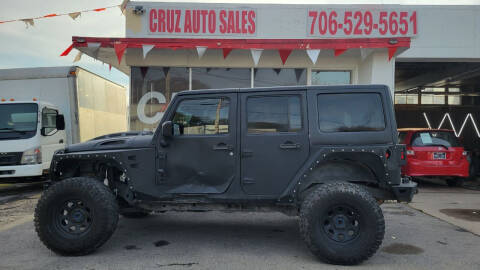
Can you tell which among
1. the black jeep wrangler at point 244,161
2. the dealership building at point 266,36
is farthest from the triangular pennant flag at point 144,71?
the black jeep wrangler at point 244,161

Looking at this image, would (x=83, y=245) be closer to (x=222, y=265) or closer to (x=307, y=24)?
(x=222, y=265)

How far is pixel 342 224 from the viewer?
12.6ft

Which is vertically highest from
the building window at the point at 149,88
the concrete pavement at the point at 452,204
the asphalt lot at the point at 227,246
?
the building window at the point at 149,88

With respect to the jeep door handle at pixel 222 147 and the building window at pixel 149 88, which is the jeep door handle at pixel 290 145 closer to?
the jeep door handle at pixel 222 147

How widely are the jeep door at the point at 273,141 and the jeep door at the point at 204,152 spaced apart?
18 centimetres

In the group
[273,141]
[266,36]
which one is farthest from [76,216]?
[266,36]

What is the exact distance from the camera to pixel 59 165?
4434mm

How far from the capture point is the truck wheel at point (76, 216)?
12.9 ft

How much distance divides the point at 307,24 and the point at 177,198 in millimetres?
8291

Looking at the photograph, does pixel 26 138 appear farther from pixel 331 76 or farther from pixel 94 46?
pixel 331 76

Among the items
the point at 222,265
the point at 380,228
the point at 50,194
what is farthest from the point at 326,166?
the point at 50,194

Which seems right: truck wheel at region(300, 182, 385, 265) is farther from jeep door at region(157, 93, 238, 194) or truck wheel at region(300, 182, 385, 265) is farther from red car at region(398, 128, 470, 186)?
red car at region(398, 128, 470, 186)

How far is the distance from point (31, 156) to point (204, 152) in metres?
5.95

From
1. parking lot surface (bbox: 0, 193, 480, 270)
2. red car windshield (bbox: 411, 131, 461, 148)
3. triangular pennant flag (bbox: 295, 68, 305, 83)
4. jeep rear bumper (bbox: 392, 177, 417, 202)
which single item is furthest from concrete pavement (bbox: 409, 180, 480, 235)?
triangular pennant flag (bbox: 295, 68, 305, 83)
